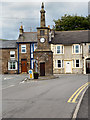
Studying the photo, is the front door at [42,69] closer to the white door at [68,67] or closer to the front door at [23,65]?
the white door at [68,67]

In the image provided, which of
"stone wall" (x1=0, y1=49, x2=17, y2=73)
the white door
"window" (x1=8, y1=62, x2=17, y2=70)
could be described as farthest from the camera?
"stone wall" (x1=0, y1=49, x2=17, y2=73)

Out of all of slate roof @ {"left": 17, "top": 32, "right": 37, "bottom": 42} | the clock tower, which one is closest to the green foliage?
slate roof @ {"left": 17, "top": 32, "right": 37, "bottom": 42}

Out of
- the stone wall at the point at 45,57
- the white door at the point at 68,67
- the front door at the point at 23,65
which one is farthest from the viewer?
the front door at the point at 23,65

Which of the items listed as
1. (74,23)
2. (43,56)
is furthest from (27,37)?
(74,23)

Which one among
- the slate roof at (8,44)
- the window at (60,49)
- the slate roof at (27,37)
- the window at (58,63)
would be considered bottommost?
the window at (58,63)

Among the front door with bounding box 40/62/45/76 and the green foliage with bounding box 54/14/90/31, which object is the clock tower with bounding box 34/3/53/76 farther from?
the green foliage with bounding box 54/14/90/31

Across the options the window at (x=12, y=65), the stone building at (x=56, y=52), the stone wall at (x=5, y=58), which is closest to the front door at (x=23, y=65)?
the stone building at (x=56, y=52)

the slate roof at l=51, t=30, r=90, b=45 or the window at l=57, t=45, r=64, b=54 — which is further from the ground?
the slate roof at l=51, t=30, r=90, b=45

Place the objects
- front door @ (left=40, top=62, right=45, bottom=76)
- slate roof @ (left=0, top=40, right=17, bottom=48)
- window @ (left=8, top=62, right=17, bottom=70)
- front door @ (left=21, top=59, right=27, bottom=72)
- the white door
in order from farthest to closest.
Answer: slate roof @ (left=0, top=40, right=17, bottom=48) < window @ (left=8, top=62, right=17, bottom=70) < front door @ (left=21, top=59, right=27, bottom=72) < the white door < front door @ (left=40, top=62, right=45, bottom=76)

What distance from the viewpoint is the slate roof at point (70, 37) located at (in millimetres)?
41875

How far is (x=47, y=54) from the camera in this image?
32375 millimetres

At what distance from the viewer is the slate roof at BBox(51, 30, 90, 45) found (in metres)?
41.9

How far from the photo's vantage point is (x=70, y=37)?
43.3 meters

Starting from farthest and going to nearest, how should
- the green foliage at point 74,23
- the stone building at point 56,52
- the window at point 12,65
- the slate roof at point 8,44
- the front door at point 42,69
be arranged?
the green foliage at point 74,23 < the slate roof at point 8,44 < the window at point 12,65 < the stone building at point 56,52 < the front door at point 42,69
